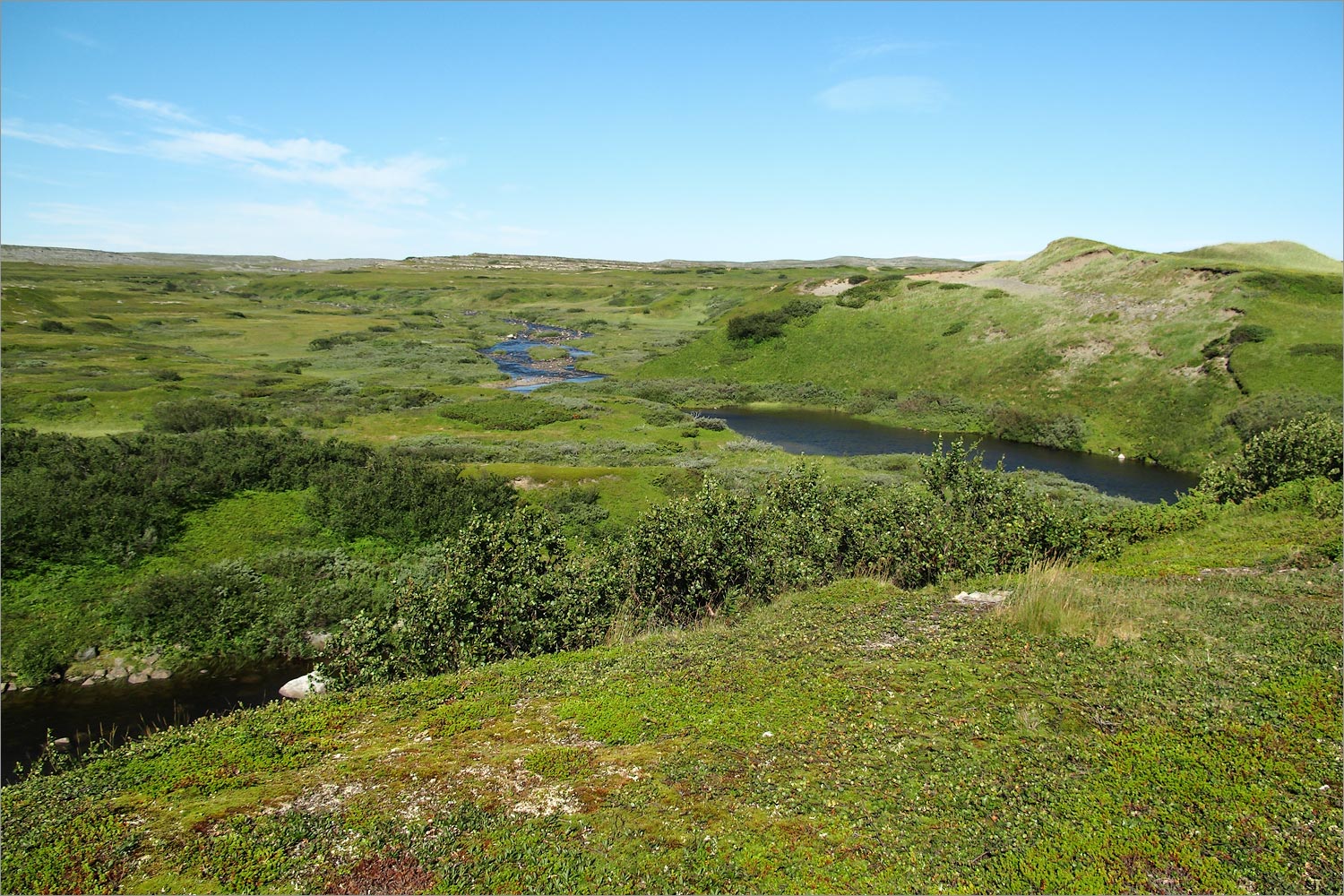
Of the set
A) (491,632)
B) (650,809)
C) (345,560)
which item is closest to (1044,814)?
(650,809)

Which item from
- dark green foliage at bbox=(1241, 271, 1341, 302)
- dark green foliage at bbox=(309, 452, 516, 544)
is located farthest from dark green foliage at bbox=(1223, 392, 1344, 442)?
dark green foliage at bbox=(309, 452, 516, 544)

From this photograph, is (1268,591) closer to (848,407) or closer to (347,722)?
(347,722)

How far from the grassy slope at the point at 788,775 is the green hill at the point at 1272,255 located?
322ft

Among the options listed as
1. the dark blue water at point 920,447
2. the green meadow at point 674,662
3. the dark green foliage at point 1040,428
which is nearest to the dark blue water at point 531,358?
the dark blue water at point 920,447

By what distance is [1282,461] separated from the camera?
105 feet

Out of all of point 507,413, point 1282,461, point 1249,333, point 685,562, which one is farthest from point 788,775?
point 1249,333

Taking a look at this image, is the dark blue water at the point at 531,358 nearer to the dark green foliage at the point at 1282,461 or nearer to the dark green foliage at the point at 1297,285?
the dark green foliage at the point at 1282,461

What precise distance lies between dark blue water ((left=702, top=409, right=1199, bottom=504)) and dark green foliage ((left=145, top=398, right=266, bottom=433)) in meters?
45.1

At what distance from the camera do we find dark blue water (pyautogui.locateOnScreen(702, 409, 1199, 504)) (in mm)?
54750

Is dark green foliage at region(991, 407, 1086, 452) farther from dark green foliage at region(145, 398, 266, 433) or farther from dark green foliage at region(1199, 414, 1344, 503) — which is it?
dark green foliage at region(145, 398, 266, 433)

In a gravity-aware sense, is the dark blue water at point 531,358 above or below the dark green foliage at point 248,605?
above

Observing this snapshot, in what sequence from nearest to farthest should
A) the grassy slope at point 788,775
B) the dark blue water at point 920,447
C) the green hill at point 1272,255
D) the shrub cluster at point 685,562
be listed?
the grassy slope at point 788,775, the shrub cluster at point 685,562, the dark blue water at point 920,447, the green hill at point 1272,255

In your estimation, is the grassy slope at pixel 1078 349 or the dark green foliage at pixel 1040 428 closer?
the grassy slope at pixel 1078 349

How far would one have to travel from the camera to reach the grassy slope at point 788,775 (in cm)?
893
